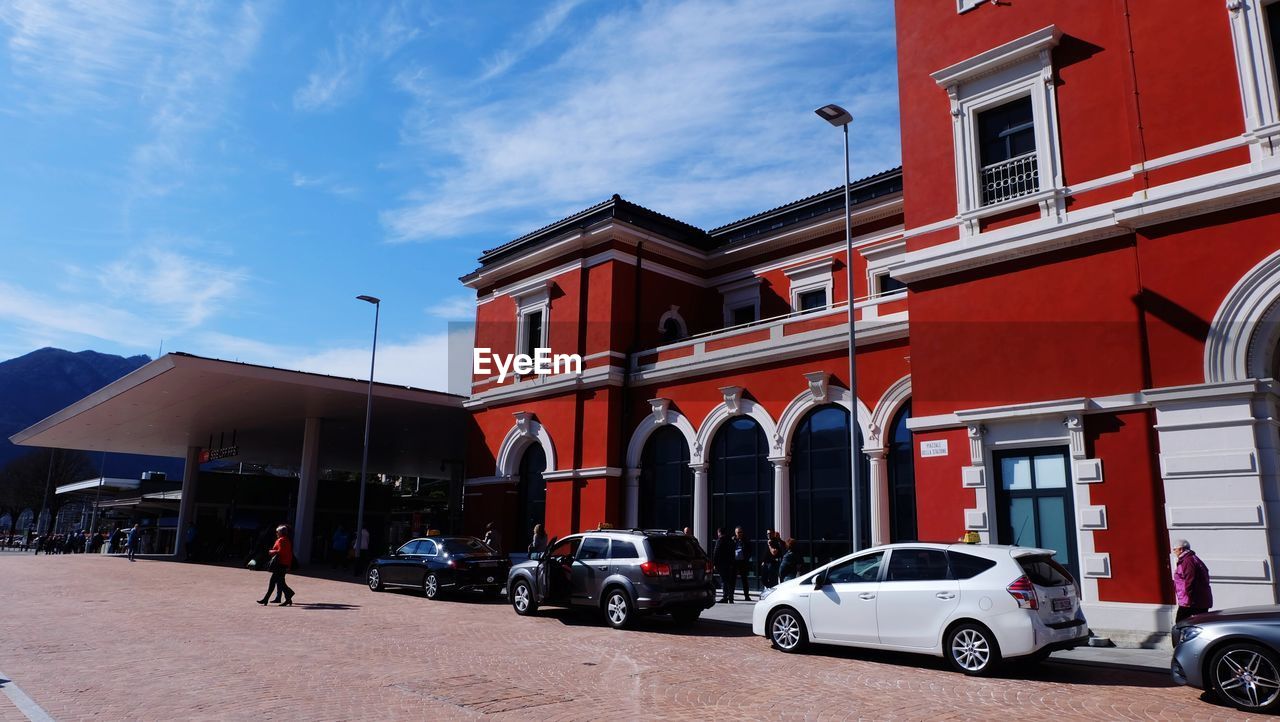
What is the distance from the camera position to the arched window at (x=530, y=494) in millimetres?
26672

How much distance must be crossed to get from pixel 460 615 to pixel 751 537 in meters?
8.22

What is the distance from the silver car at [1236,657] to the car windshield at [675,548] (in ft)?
25.0

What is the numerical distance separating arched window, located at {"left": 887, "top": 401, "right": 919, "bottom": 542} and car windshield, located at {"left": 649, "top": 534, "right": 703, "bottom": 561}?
5458 millimetres

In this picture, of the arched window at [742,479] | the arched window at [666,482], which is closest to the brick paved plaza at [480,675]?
the arched window at [742,479]

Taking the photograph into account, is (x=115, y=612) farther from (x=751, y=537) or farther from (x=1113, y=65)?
(x=1113, y=65)

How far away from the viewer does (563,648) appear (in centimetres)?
1178

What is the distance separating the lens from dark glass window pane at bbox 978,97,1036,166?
15.2m

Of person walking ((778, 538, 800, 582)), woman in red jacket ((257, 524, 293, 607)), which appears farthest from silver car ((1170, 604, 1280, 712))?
woman in red jacket ((257, 524, 293, 607))

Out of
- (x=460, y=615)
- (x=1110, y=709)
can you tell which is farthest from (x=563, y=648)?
(x=1110, y=709)

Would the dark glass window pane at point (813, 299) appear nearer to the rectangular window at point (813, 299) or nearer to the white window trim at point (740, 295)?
the rectangular window at point (813, 299)

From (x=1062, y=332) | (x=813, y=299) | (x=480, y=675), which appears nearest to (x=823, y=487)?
(x=813, y=299)

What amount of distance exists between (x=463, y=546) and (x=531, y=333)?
32.1 feet

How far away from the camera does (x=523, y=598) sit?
53.7 feet

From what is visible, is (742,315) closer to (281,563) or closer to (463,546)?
(463,546)
